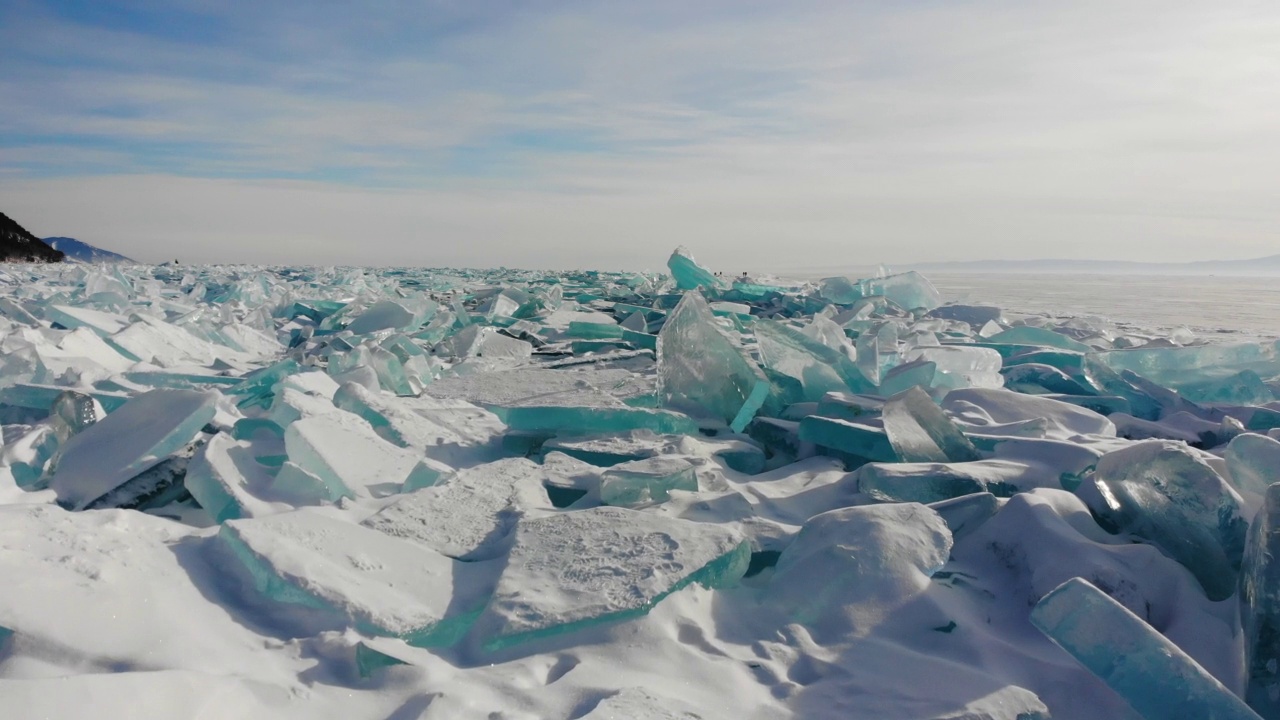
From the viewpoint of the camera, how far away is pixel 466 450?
2.28 meters

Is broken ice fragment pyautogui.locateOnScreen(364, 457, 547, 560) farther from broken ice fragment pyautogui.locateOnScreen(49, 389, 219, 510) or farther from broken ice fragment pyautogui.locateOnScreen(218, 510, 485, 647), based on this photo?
broken ice fragment pyautogui.locateOnScreen(49, 389, 219, 510)

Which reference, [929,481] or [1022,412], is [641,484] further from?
[1022,412]

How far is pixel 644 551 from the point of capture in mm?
1431

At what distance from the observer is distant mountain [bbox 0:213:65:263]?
1663cm

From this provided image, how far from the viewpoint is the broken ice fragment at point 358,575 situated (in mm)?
1217

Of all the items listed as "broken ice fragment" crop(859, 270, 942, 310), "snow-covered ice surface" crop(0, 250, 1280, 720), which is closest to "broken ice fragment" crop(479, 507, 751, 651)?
"snow-covered ice surface" crop(0, 250, 1280, 720)

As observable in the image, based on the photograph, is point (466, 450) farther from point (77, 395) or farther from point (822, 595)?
point (822, 595)

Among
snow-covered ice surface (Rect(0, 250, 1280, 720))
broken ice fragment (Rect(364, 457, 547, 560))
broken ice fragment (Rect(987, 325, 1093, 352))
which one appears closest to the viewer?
snow-covered ice surface (Rect(0, 250, 1280, 720))

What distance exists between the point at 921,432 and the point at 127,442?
203 cm

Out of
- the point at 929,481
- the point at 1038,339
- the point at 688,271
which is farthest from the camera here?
the point at 688,271

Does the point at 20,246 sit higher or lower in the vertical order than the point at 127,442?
higher

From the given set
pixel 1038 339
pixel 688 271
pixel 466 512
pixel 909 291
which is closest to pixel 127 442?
pixel 466 512

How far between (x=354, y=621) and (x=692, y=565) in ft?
1.88

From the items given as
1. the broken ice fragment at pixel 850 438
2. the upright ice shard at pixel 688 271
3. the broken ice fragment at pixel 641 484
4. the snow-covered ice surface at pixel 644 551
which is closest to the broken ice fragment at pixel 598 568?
the snow-covered ice surface at pixel 644 551
